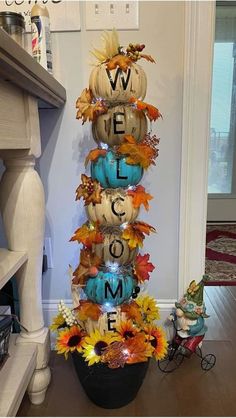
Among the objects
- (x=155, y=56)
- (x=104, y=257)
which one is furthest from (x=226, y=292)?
(x=155, y=56)

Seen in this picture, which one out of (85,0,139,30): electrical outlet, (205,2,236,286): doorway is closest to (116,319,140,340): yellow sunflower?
(85,0,139,30): electrical outlet

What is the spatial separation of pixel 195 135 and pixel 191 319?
610 millimetres

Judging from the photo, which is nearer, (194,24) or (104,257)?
(104,257)

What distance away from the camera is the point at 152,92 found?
106cm

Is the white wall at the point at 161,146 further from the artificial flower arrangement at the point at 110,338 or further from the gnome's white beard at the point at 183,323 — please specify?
the artificial flower arrangement at the point at 110,338

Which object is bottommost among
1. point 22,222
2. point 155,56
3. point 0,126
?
point 22,222

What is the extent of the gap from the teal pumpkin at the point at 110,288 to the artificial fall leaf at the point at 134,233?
9 centimetres

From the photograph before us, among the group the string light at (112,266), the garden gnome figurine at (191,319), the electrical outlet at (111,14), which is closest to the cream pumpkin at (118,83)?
the electrical outlet at (111,14)

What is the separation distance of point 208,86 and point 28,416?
1110mm

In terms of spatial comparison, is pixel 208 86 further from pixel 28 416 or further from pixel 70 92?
pixel 28 416

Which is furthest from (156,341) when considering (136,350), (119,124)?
(119,124)

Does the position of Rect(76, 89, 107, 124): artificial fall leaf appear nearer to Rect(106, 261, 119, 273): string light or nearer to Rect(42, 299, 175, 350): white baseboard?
Rect(106, 261, 119, 273): string light

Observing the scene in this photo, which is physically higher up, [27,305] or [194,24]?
[194,24]

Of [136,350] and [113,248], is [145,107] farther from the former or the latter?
[136,350]
